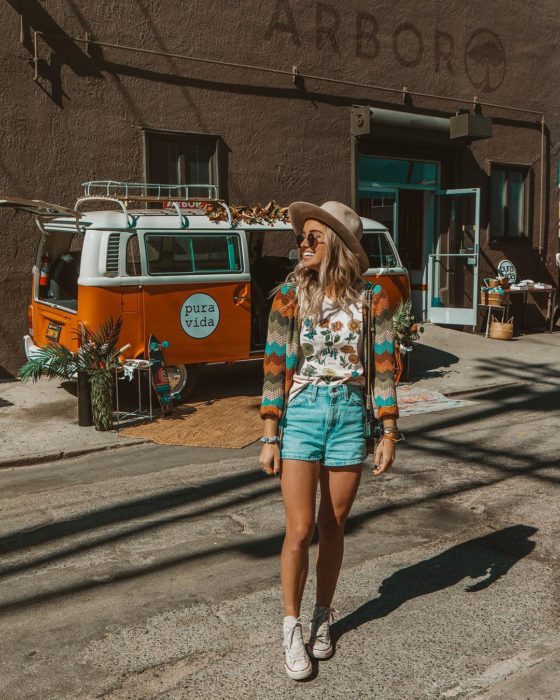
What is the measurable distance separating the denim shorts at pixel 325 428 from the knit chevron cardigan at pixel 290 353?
0.11 m

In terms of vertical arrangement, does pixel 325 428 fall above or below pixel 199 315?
Answer: below

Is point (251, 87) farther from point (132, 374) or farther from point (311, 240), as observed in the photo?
point (311, 240)

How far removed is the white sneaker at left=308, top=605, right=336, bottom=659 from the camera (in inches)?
154

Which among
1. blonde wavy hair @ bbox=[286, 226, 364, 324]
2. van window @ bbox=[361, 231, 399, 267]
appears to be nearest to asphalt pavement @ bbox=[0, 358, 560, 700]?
blonde wavy hair @ bbox=[286, 226, 364, 324]

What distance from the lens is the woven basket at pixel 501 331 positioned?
1534cm

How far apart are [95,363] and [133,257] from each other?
1478 millimetres

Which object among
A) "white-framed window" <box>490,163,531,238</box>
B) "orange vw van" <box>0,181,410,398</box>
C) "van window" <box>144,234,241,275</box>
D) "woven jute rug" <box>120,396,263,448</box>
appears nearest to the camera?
"woven jute rug" <box>120,396,263,448</box>

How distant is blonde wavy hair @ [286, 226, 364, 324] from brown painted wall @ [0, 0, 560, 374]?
8.62 m

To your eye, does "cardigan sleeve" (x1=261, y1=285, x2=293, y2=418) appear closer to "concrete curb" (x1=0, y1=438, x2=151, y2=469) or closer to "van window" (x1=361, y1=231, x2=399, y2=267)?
"concrete curb" (x1=0, y1=438, x2=151, y2=469)

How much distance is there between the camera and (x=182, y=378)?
10.0 metres

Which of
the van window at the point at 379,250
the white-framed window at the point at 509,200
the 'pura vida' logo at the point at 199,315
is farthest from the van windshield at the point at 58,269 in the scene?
the white-framed window at the point at 509,200

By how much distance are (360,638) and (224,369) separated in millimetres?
8451

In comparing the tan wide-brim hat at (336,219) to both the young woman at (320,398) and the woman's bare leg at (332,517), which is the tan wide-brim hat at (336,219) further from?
the woman's bare leg at (332,517)

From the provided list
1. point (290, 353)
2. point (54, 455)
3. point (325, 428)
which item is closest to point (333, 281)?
point (290, 353)
